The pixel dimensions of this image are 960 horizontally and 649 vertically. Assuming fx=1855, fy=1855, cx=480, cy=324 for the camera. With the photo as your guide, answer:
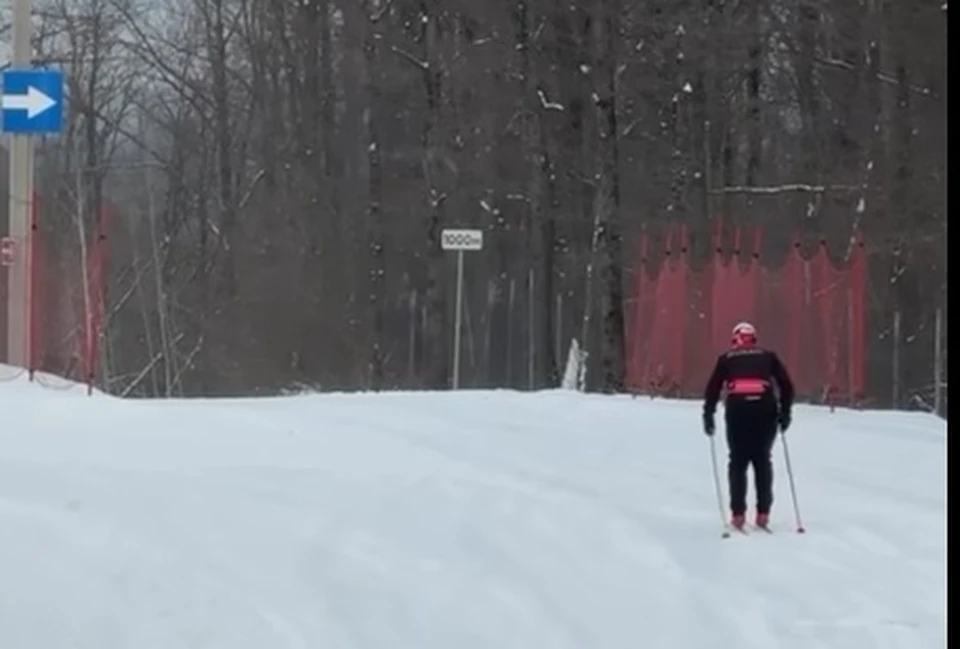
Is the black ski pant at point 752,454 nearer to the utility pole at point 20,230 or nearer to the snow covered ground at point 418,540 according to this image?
the snow covered ground at point 418,540

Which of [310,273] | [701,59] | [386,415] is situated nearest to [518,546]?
[386,415]

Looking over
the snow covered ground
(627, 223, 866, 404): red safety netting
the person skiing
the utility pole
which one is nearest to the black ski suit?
the person skiing

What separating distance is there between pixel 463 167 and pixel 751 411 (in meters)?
30.0

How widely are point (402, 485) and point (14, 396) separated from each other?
18.8 feet

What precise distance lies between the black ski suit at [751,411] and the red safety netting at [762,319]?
10948 mm

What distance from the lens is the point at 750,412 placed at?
47.2 feet

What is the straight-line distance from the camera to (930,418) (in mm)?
24984

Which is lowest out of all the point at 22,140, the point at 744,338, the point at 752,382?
the point at 752,382

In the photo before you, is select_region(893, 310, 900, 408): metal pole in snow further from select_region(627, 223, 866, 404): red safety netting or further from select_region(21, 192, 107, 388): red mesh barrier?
select_region(21, 192, 107, 388): red mesh barrier

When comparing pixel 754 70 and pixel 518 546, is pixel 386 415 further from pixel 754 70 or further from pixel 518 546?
pixel 754 70

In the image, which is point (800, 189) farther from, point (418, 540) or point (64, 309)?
point (418, 540)

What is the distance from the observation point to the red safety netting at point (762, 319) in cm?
2534

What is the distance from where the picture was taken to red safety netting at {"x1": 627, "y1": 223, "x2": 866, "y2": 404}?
25.3 meters

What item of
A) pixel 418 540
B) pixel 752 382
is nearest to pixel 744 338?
pixel 752 382
